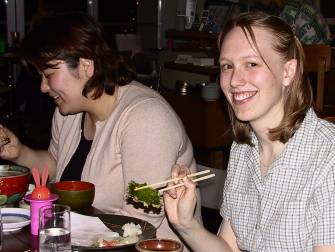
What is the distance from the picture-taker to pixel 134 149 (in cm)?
197

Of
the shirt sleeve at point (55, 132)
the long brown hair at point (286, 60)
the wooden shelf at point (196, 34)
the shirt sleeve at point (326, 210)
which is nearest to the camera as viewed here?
the shirt sleeve at point (326, 210)

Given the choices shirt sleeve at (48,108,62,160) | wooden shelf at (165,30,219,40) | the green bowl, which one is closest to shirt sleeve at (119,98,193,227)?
the green bowl

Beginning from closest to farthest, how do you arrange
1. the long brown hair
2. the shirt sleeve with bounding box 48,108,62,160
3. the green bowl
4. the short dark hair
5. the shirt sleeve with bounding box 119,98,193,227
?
the long brown hair, the green bowl, the shirt sleeve with bounding box 119,98,193,227, the short dark hair, the shirt sleeve with bounding box 48,108,62,160

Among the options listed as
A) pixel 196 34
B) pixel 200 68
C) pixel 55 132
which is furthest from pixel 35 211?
pixel 196 34

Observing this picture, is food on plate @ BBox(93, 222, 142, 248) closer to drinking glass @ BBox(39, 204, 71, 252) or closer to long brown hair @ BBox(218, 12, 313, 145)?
drinking glass @ BBox(39, 204, 71, 252)

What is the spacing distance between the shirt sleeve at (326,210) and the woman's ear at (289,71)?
0.24 m

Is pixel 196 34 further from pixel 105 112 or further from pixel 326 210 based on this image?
pixel 326 210

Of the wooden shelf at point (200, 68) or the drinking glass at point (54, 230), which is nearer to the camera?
the drinking glass at point (54, 230)

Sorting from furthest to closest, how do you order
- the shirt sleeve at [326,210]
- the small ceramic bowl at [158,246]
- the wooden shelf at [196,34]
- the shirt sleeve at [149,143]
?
1. the wooden shelf at [196,34]
2. the shirt sleeve at [149,143]
3. the shirt sleeve at [326,210]
4. the small ceramic bowl at [158,246]

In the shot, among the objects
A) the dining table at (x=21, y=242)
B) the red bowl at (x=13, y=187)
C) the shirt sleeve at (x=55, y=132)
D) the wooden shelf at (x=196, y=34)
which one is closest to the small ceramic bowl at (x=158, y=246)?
the dining table at (x=21, y=242)

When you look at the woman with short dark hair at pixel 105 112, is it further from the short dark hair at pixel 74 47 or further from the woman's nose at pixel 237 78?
the woman's nose at pixel 237 78

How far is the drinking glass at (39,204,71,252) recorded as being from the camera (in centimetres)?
Result: 142

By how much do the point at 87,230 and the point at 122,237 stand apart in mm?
115

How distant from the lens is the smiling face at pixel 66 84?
2.12m
